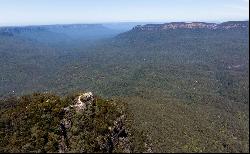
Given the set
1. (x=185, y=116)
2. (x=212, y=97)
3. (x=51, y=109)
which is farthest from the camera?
(x=212, y=97)

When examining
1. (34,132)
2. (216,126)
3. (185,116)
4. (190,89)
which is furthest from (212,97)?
(34,132)

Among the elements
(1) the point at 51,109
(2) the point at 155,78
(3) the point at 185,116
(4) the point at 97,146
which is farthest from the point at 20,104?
(2) the point at 155,78

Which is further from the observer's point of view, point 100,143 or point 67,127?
point 67,127

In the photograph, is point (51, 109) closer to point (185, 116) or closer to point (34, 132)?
point (34, 132)

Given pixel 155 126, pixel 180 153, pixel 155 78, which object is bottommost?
pixel 155 78

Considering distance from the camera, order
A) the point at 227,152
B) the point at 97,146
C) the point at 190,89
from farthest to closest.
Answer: the point at 190,89, the point at 97,146, the point at 227,152

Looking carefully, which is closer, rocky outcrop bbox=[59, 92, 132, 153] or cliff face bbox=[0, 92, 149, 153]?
cliff face bbox=[0, 92, 149, 153]

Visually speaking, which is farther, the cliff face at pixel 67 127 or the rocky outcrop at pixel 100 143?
the rocky outcrop at pixel 100 143

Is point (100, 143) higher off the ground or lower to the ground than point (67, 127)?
lower

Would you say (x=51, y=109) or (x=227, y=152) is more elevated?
Result: (x=227, y=152)

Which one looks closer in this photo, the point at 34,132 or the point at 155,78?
the point at 34,132
